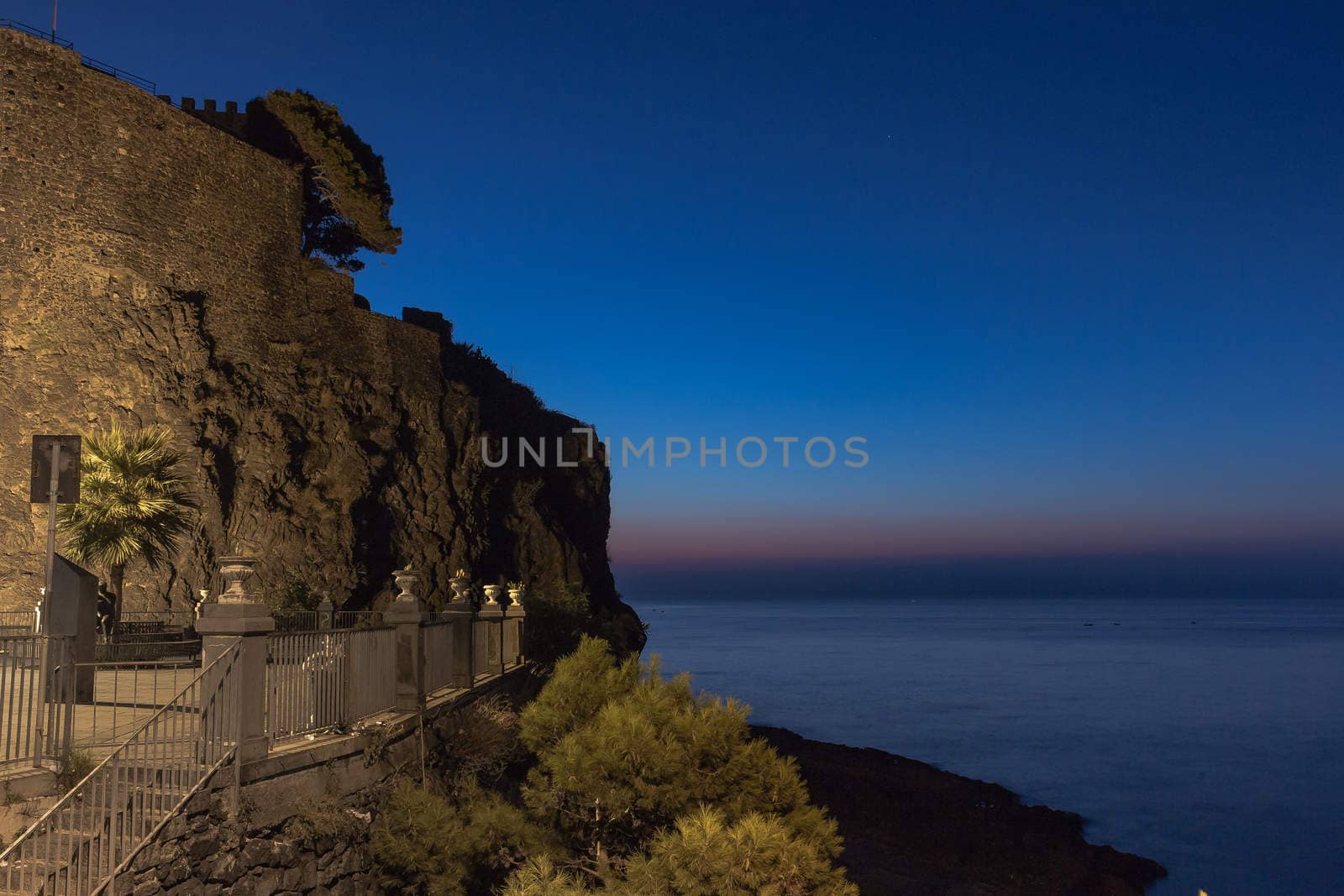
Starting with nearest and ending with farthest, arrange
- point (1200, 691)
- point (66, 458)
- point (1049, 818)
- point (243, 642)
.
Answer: point (243, 642), point (66, 458), point (1049, 818), point (1200, 691)

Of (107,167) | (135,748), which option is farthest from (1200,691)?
(135,748)

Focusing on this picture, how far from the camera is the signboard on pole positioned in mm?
9891

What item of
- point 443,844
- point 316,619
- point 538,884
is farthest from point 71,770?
point 316,619

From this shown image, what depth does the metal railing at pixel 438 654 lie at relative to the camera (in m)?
12.0

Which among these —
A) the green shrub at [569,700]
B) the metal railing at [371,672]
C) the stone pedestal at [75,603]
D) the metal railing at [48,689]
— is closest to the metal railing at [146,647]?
the stone pedestal at [75,603]

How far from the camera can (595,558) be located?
48.2m

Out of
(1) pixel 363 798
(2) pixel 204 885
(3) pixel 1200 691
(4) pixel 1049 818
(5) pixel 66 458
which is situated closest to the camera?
(2) pixel 204 885

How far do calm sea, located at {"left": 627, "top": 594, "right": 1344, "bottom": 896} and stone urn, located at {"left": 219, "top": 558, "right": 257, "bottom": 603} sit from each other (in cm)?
2583

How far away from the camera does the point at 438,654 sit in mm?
12719

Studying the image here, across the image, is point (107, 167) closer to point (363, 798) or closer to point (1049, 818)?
point (363, 798)

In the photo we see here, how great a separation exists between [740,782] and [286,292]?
2400cm

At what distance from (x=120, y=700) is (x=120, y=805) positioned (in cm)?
559

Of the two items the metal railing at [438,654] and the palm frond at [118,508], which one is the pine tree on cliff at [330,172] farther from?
the metal railing at [438,654]

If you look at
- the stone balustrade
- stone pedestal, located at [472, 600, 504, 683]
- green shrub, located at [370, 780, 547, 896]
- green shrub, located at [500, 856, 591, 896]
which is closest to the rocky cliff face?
the stone balustrade
